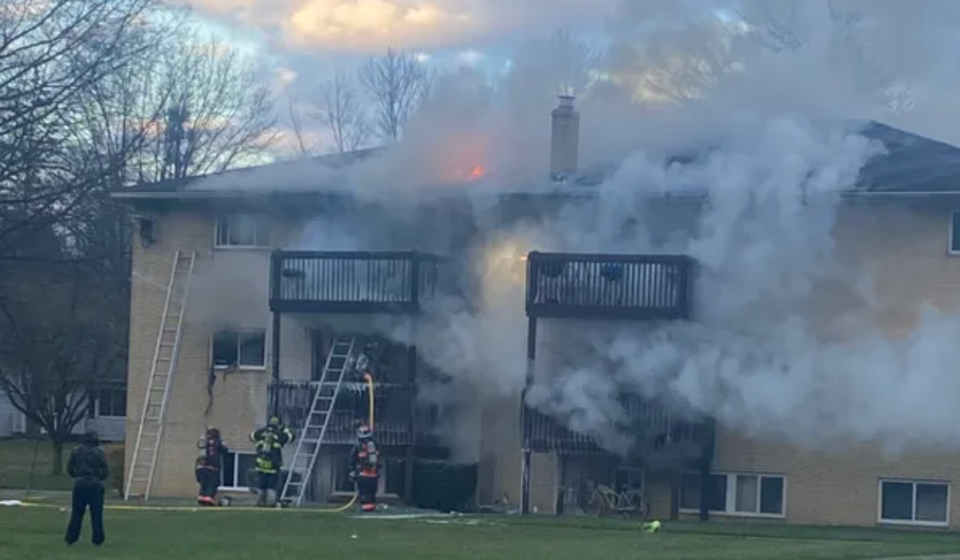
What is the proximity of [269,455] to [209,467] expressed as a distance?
5.79ft

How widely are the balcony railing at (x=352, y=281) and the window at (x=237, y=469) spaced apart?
391cm

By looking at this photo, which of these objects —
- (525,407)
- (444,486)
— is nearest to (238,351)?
(444,486)

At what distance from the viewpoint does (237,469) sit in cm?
3862

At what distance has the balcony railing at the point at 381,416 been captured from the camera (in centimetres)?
3628

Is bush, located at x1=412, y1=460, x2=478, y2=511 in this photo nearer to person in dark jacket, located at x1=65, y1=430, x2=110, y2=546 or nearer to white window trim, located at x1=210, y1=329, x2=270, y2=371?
white window trim, located at x1=210, y1=329, x2=270, y2=371

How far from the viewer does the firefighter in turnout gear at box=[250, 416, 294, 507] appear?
3500 cm

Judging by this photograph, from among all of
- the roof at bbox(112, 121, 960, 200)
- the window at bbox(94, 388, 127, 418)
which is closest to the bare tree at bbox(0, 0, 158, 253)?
the roof at bbox(112, 121, 960, 200)

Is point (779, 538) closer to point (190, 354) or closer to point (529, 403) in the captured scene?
point (529, 403)

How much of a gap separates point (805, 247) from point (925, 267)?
2578 mm

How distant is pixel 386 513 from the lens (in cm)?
3369

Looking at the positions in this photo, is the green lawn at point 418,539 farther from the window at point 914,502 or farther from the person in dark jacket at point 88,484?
the window at point 914,502

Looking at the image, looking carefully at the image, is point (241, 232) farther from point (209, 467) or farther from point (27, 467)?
point (27, 467)

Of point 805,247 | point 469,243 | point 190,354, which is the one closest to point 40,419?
point 190,354

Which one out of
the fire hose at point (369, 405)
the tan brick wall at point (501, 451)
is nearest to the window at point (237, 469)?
the fire hose at point (369, 405)
